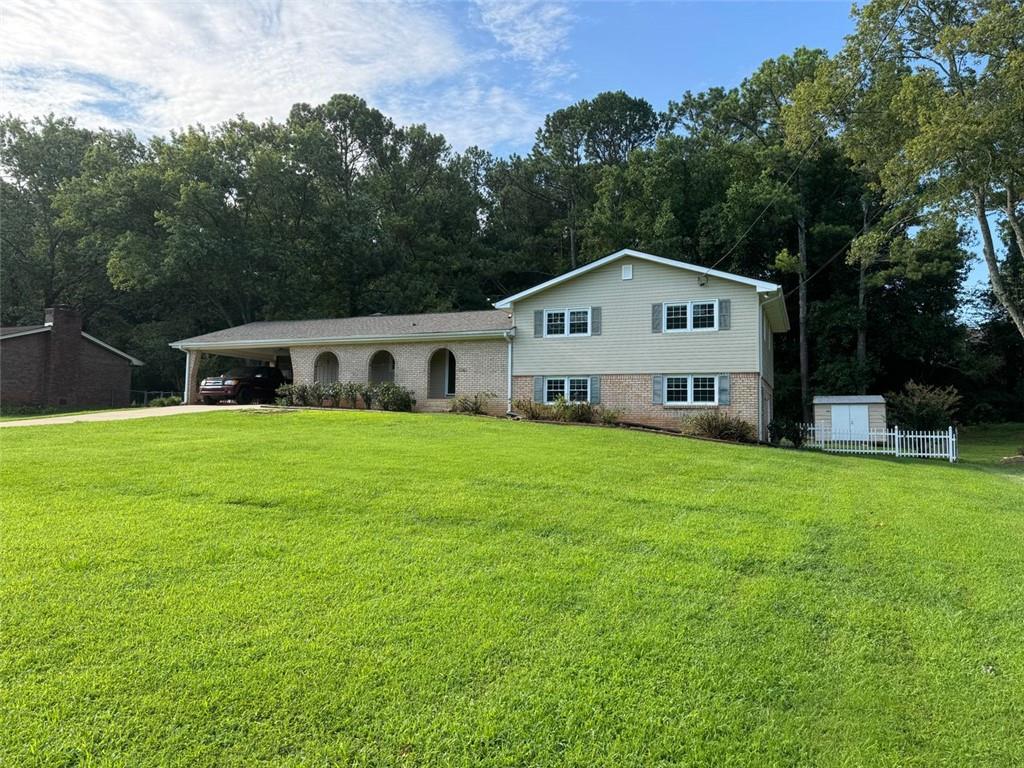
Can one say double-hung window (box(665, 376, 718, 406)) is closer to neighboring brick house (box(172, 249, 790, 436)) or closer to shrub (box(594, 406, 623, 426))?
neighboring brick house (box(172, 249, 790, 436))

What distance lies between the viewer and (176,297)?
131 feet

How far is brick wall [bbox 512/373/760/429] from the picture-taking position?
19312mm

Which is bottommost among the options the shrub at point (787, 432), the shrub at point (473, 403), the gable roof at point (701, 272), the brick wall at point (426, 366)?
the shrub at point (787, 432)

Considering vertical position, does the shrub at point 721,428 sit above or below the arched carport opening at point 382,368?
below

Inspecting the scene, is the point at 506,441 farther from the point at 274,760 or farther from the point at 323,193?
the point at 323,193

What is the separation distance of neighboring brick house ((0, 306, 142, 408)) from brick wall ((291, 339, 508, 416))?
44.6 ft

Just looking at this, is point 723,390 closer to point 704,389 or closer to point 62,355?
point 704,389

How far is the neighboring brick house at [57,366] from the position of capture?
92.7ft

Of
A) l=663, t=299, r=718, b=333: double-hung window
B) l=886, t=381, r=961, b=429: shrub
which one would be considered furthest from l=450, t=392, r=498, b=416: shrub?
l=886, t=381, r=961, b=429: shrub

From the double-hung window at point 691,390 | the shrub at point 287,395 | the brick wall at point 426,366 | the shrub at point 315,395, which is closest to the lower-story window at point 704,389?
the double-hung window at point 691,390

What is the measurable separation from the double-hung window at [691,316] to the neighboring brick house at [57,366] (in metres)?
28.6

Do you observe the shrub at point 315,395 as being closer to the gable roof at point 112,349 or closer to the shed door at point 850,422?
the gable roof at point 112,349

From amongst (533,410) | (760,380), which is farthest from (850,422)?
Answer: (533,410)

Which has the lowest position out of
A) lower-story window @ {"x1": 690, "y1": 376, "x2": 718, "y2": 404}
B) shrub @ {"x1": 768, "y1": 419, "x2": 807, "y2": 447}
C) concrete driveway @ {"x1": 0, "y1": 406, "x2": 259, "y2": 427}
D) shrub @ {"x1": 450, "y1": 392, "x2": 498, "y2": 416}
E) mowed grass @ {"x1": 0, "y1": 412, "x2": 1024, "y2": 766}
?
mowed grass @ {"x1": 0, "y1": 412, "x2": 1024, "y2": 766}
